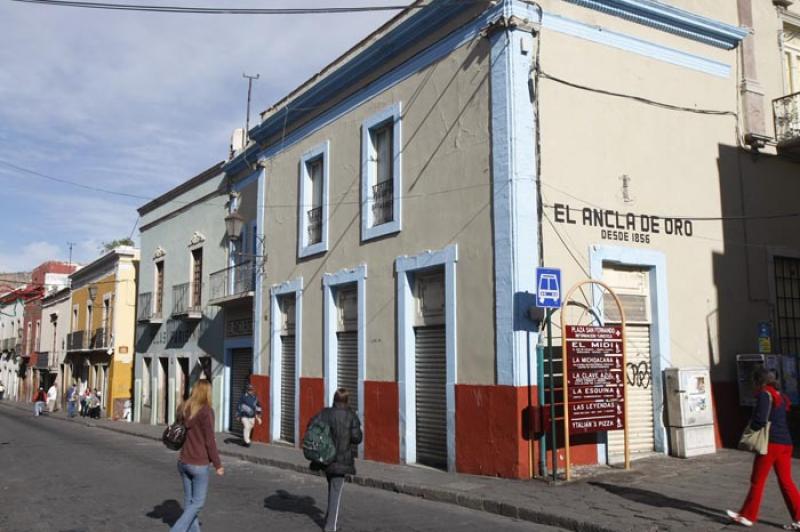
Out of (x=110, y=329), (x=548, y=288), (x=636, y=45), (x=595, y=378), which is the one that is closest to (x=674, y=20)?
(x=636, y=45)

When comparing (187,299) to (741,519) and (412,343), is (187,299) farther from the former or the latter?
(741,519)

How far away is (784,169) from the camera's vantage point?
14617 mm

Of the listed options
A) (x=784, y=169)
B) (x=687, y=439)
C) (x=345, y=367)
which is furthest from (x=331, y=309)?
(x=784, y=169)

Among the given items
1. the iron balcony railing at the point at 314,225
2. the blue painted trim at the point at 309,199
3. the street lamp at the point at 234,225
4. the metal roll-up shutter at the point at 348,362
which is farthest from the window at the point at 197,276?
the metal roll-up shutter at the point at 348,362

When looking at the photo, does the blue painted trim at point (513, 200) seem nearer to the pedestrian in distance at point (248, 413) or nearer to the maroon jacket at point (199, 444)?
the maroon jacket at point (199, 444)

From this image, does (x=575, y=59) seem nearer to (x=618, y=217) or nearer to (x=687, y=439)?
(x=618, y=217)

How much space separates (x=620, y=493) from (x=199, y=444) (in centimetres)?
534

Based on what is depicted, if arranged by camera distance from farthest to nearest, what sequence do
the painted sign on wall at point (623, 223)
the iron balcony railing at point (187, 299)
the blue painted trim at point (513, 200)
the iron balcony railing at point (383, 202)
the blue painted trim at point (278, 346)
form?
the iron balcony railing at point (187, 299), the blue painted trim at point (278, 346), the iron balcony railing at point (383, 202), the painted sign on wall at point (623, 223), the blue painted trim at point (513, 200)

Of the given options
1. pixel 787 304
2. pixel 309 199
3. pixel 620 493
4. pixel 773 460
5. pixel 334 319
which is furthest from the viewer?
pixel 309 199

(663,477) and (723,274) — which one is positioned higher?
(723,274)

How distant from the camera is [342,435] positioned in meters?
7.90

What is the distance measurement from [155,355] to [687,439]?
2082 centimetres

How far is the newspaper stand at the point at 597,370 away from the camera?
10.6m

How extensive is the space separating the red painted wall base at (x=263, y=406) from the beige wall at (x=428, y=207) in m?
2.35
